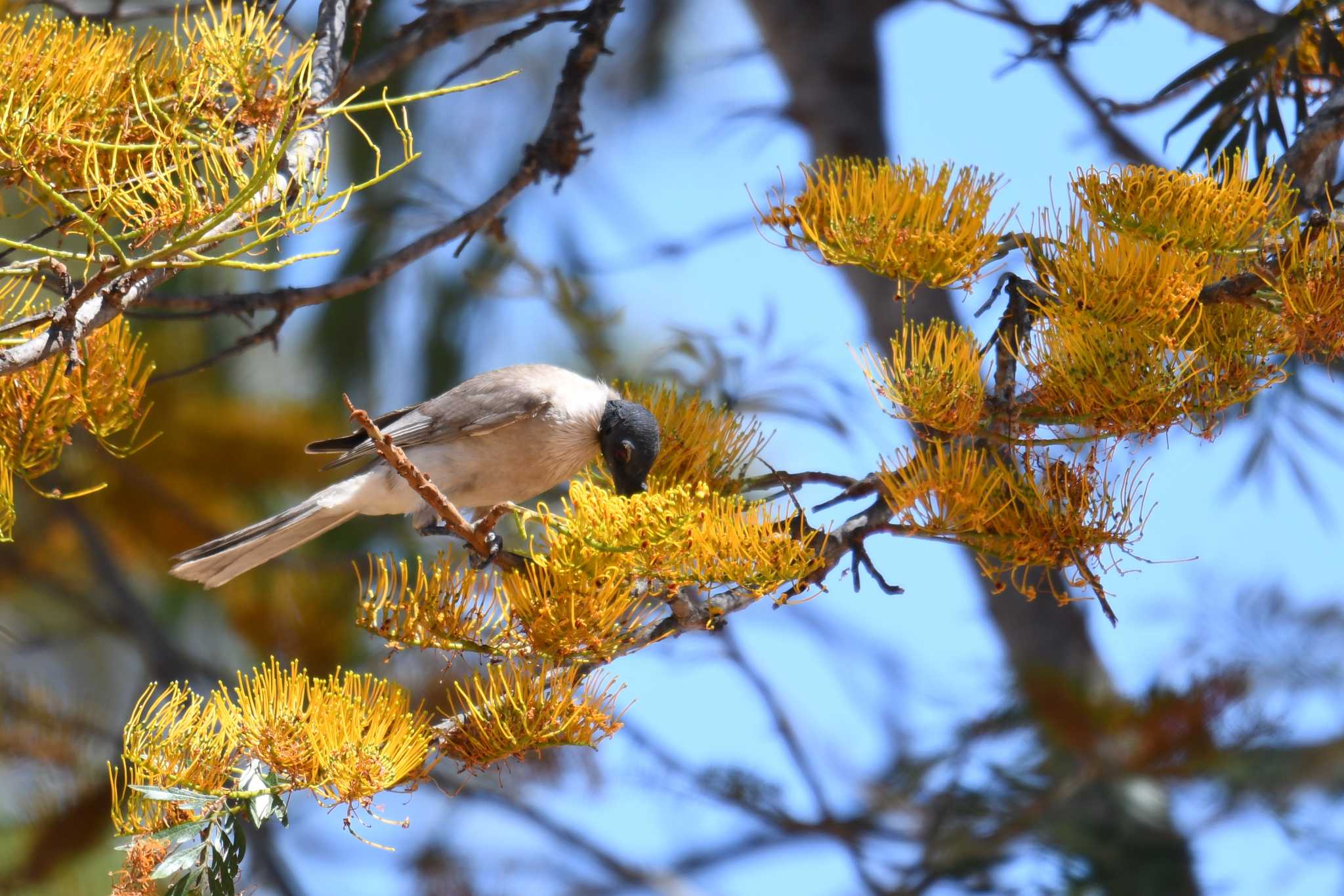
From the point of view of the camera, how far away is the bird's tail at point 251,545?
119 inches

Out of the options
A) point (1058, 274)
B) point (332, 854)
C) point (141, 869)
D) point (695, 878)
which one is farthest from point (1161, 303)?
point (332, 854)

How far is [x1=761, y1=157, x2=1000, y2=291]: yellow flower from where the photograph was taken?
2.16m

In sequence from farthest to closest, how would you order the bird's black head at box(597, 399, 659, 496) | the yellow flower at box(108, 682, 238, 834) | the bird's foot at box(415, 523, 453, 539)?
the bird's foot at box(415, 523, 453, 539), the bird's black head at box(597, 399, 659, 496), the yellow flower at box(108, 682, 238, 834)

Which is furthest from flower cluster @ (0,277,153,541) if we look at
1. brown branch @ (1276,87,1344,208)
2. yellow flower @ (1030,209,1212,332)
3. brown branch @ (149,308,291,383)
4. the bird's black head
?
brown branch @ (1276,87,1344,208)

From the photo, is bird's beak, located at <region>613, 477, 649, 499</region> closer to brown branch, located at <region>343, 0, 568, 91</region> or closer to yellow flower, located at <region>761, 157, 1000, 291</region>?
yellow flower, located at <region>761, 157, 1000, 291</region>

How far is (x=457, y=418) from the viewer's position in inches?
138

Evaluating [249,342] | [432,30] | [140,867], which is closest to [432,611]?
[140,867]

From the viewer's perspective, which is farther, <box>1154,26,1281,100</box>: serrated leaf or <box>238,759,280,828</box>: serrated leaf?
<box>1154,26,1281,100</box>: serrated leaf

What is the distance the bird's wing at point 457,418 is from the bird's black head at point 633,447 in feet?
1.63

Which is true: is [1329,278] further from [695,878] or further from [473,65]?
[695,878]

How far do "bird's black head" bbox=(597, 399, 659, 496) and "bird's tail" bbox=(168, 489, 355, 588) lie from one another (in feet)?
3.11

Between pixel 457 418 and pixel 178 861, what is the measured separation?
181 cm

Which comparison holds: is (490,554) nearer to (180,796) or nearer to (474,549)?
(474,549)

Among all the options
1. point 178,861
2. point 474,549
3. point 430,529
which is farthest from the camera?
point 430,529
